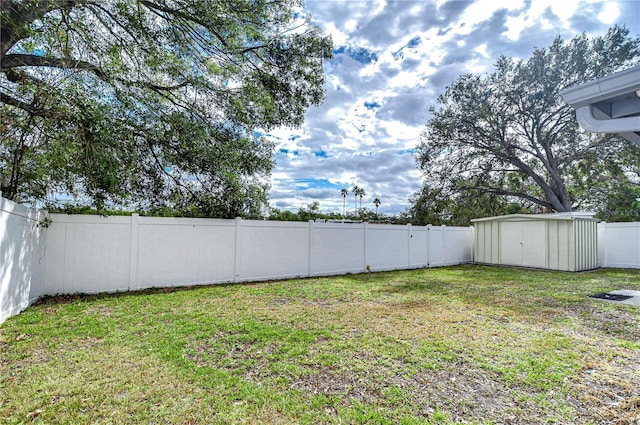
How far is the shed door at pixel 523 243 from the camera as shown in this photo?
1129 centimetres

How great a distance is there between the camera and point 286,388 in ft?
8.19

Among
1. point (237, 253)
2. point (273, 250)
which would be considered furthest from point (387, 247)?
point (237, 253)

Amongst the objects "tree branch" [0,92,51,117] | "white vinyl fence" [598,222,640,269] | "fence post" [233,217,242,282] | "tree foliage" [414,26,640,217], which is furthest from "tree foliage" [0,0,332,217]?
"white vinyl fence" [598,222,640,269]

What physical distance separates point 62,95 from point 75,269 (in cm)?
311

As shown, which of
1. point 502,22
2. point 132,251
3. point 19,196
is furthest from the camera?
point 502,22

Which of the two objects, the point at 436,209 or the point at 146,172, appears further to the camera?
the point at 436,209

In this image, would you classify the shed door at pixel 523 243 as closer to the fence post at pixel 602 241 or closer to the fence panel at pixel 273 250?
the fence post at pixel 602 241

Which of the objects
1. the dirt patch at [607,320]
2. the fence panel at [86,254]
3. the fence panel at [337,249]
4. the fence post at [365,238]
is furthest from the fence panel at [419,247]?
the fence panel at [86,254]

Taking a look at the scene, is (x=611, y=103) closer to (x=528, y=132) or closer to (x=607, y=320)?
(x=607, y=320)

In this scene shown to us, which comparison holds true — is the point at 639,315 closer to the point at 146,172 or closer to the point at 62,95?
the point at 146,172

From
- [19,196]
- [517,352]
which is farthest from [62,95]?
[517,352]

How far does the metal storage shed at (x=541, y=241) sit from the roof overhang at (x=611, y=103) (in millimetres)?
10286

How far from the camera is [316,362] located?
2979 millimetres

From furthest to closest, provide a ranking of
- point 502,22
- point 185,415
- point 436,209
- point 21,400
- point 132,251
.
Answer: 1. point 436,209
2. point 502,22
3. point 132,251
4. point 21,400
5. point 185,415
